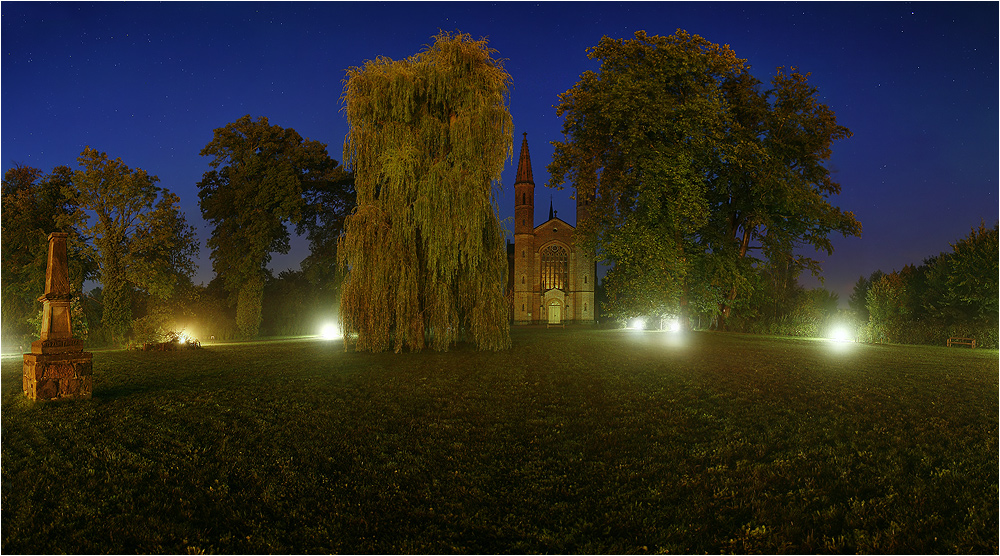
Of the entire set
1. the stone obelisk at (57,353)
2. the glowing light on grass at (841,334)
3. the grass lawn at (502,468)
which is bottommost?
the grass lawn at (502,468)

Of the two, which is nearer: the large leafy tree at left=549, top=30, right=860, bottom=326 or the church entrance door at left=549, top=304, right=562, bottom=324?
the large leafy tree at left=549, top=30, right=860, bottom=326

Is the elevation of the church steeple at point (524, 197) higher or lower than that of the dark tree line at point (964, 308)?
higher

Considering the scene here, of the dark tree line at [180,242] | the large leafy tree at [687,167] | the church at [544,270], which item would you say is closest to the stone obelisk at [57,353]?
the dark tree line at [180,242]

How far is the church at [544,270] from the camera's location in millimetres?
49219

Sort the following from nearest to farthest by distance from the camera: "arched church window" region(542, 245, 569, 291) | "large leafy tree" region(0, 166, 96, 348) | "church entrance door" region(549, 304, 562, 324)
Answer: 1. "large leafy tree" region(0, 166, 96, 348)
2. "church entrance door" region(549, 304, 562, 324)
3. "arched church window" region(542, 245, 569, 291)

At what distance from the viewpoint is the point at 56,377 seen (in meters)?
7.75

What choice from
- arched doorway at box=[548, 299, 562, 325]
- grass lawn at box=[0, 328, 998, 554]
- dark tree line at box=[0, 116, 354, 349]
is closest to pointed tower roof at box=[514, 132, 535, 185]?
arched doorway at box=[548, 299, 562, 325]

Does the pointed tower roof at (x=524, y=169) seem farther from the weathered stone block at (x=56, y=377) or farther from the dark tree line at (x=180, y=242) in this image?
the weathered stone block at (x=56, y=377)

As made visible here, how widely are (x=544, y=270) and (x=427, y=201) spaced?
3604 cm

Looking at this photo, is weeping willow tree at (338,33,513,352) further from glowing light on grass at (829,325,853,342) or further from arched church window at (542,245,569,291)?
arched church window at (542,245,569,291)

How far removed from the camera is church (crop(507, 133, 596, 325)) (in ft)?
161

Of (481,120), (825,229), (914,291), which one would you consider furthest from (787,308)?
(481,120)

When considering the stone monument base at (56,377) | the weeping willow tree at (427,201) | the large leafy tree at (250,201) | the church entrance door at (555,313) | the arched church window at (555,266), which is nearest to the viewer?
the stone monument base at (56,377)

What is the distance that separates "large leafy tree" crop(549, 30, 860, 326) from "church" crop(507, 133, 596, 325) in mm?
25663
